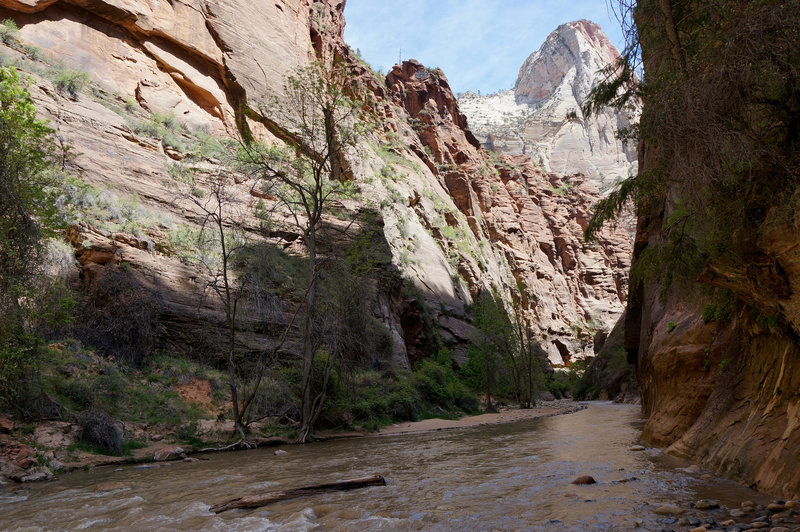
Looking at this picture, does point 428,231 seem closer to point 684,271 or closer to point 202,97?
point 202,97

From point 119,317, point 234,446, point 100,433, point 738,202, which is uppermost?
point 119,317

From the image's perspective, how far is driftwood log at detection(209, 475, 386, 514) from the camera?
5145mm

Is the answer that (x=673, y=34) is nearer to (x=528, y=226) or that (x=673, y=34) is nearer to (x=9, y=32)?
(x=9, y=32)

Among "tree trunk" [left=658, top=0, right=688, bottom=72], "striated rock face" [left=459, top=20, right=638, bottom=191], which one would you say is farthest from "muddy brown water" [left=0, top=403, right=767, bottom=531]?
"striated rock face" [left=459, top=20, right=638, bottom=191]

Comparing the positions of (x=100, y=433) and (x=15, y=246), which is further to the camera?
(x=100, y=433)

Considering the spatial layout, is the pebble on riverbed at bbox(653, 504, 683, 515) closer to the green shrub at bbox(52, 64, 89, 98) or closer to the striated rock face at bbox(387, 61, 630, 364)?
the green shrub at bbox(52, 64, 89, 98)

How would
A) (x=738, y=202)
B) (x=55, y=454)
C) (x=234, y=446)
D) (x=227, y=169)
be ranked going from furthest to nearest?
(x=227, y=169)
(x=234, y=446)
(x=55, y=454)
(x=738, y=202)

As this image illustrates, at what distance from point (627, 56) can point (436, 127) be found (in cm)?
6368

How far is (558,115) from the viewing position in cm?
14638

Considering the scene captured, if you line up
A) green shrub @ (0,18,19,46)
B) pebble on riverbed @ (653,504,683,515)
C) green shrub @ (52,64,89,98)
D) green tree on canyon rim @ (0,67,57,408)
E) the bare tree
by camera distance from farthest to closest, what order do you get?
green shrub @ (0,18,19,46) → green shrub @ (52,64,89,98) → the bare tree → green tree on canyon rim @ (0,67,57,408) → pebble on riverbed @ (653,504,683,515)

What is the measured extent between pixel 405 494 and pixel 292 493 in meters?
1.35

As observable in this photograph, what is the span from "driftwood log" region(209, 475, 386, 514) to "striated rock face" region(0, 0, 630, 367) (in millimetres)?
6295

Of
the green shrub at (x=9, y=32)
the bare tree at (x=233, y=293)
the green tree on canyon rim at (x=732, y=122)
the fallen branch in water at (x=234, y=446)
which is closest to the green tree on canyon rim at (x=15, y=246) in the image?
the bare tree at (x=233, y=293)

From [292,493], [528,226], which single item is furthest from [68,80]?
[528,226]
